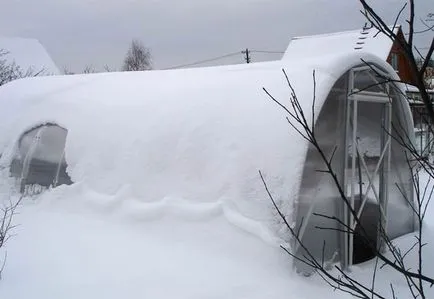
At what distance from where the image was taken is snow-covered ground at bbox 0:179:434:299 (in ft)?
14.3

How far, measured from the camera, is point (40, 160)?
799 cm

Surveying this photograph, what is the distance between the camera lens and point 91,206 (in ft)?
21.9

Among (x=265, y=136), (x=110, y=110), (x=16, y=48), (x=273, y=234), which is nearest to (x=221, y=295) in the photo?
(x=273, y=234)

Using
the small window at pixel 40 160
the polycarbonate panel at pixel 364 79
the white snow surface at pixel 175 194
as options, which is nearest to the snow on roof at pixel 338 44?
the polycarbonate panel at pixel 364 79

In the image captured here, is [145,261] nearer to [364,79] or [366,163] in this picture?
[366,163]

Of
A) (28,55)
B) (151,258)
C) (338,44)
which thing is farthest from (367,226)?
(28,55)

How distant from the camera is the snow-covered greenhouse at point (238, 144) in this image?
5.16 m

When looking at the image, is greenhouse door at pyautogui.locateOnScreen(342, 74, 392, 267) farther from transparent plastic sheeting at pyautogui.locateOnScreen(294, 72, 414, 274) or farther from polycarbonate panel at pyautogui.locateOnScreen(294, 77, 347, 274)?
polycarbonate panel at pyautogui.locateOnScreen(294, 77, 347, 274)

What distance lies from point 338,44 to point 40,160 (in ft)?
60.3

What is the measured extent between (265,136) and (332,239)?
1650 mm

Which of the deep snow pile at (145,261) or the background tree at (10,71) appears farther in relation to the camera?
the background tree at (10,71)

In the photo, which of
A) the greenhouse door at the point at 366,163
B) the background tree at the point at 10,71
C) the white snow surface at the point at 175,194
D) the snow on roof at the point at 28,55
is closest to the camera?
the white snow surface at the point at 175,194

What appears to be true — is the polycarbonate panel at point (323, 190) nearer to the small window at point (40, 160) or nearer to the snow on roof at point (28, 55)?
the small window at point (40, 160)

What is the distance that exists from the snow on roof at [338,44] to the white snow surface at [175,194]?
51.0 ft
